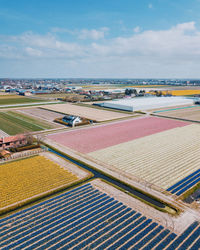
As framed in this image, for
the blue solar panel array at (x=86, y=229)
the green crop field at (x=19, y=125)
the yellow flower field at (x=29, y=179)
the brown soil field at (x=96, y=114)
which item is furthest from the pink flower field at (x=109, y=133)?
the blue solar panel array at (x=86, y=229)

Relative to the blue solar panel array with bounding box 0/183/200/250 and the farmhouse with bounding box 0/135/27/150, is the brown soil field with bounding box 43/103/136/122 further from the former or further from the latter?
the blue solar panel array with bounding box 0/183/200/250

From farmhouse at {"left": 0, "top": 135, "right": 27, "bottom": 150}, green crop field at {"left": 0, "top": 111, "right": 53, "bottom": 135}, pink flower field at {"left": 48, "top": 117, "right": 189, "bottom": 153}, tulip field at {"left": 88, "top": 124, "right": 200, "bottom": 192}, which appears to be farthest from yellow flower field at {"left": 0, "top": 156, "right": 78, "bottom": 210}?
green crop field at {"left": 0, "top": 111, "right": 53, "bottom": 135}

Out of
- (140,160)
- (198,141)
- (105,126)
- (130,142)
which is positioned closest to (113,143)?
(130,142)

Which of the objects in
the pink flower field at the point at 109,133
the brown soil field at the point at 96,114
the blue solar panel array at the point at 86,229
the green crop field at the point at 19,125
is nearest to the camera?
the blue solar panel array at the point at 86,229

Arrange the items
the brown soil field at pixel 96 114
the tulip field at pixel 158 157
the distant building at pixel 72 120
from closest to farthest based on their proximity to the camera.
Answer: the tulip field at pixel 158 157
the distant building at pixel 72 120
the brown soil field at pixel 96 114

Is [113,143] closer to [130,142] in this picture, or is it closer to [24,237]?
[130,142]

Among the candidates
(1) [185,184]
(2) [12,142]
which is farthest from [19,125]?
(1) [185,184]

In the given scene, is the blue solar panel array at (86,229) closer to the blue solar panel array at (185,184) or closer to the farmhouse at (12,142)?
the blue solar panel array at (185,184)
